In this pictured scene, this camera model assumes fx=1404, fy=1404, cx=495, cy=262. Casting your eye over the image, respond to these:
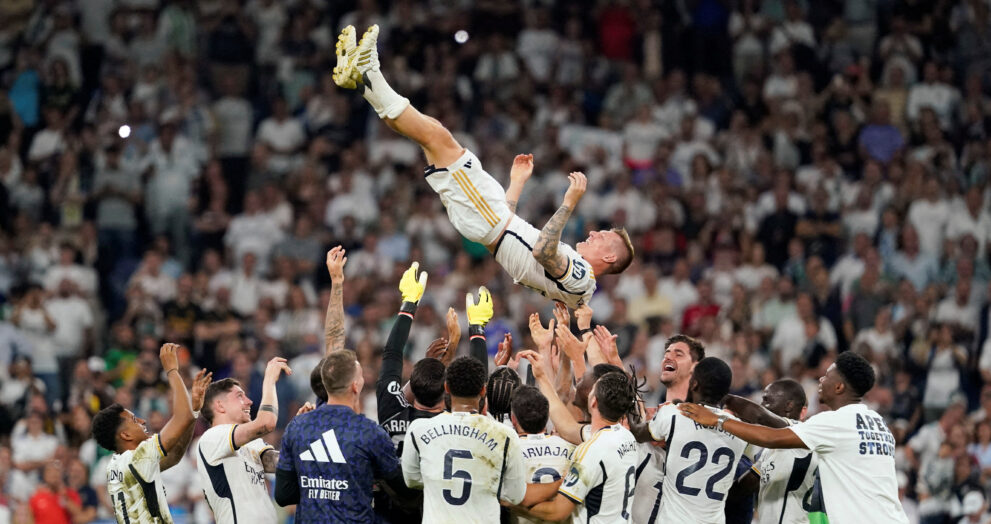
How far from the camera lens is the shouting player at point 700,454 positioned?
9.63 m

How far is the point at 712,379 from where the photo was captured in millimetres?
9586

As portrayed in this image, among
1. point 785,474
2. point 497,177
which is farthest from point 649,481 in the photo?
point 497,177

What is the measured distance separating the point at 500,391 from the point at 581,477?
2.63ft

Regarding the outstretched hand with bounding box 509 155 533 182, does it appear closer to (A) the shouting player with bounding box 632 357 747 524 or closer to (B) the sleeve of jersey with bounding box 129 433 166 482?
(A) the shouting player with bounding box 632 357 747 524

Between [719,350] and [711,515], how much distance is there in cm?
855

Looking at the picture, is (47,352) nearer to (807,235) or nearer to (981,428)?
(807,235)

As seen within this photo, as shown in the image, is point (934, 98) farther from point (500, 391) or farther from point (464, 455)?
point (464, 455)

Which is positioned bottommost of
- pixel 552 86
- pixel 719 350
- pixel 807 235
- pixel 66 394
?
pixel 66 394

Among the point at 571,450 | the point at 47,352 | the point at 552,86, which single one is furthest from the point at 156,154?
the point at 571,450

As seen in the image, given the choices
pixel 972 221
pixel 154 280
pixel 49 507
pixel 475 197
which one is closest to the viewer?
pixel 475 197

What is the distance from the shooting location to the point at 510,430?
8.85 m

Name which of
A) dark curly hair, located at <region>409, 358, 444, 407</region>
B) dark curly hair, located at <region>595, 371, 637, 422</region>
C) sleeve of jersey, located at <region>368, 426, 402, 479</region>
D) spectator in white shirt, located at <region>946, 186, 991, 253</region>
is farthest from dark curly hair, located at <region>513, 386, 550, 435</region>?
spectator in white shirt, located at <region>946, 186, 991, 253</region>

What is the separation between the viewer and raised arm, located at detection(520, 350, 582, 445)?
31.1 feet

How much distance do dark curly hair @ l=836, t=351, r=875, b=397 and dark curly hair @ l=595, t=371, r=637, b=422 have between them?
1628 millimetres
